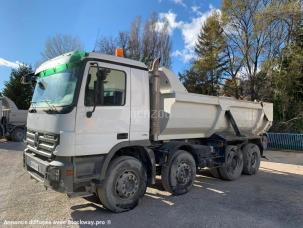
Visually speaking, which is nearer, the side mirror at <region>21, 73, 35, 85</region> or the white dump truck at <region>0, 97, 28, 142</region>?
the side mirror at <region>21, 73, 35, 85</region>

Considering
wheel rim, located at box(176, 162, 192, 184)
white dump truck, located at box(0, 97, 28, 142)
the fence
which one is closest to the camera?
wheel rim, located at box(176, 162, 192, 184)

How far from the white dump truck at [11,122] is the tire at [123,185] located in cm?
1558

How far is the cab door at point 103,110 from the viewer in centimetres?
514

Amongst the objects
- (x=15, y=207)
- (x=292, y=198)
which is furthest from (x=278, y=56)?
(x=15, y=207)

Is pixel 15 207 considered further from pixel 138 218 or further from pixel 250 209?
pixel 250 209

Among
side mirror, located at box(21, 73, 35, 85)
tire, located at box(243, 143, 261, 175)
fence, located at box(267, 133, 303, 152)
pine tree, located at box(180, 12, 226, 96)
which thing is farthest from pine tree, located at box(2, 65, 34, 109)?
tire, located at box(243, 143, 261, 175)

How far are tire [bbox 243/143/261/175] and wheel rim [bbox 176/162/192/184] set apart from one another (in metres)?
3.04

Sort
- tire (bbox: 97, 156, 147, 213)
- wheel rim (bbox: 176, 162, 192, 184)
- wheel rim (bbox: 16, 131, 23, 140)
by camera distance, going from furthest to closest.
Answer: wheel rim (bbox: 16, 131, 23, 140) → wheel rim (bbox: 176, 162, 192, 184) → tire (bbox: 97, 156, 147, 213)

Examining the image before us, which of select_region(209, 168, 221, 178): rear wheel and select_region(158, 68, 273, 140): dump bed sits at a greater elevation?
select_region(158, 68, 273, 140): dump bed

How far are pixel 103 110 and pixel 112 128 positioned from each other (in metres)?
0.38

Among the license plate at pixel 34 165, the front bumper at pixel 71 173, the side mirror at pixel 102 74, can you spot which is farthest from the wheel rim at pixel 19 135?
the side mirror at pixel 102 74

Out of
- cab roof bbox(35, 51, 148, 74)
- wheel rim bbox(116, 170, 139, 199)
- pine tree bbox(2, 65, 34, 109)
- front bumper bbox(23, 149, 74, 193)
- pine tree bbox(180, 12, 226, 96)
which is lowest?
wheel rim bbox(116, 170, 139, 199)

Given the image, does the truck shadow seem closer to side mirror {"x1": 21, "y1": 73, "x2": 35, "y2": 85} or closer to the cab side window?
the cab side window

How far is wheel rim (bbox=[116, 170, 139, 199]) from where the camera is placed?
5.64 m
